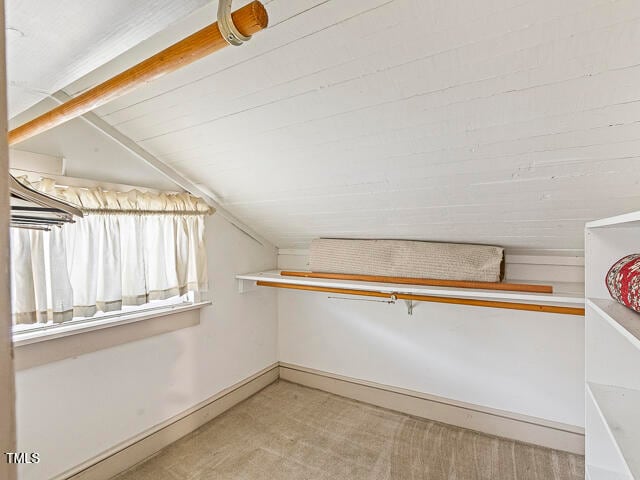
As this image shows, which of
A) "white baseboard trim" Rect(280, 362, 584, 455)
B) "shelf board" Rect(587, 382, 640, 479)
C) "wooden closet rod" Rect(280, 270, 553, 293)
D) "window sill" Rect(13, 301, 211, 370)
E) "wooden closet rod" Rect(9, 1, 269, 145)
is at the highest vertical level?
"wooden closet rod" Rect(9, 1, 269, 145)

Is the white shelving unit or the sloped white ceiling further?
the white shelving unit

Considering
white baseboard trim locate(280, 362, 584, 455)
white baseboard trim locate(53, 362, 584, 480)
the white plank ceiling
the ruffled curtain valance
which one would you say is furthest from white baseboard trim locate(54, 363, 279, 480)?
the white plank ceiling

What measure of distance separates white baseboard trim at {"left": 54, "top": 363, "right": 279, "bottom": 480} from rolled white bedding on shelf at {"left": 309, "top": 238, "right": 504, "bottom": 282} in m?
1.09

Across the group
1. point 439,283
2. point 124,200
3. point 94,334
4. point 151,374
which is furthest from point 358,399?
point 124,200

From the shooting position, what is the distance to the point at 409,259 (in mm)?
1943

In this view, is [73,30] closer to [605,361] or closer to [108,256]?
[108,256]

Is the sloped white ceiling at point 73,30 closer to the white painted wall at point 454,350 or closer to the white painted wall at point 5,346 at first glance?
the white painted wall at point 5,346

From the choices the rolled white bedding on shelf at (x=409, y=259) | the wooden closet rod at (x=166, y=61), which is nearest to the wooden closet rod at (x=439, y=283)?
the rolled white bedding on shelf at (x=409, y=259)

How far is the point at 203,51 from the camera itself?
57 centimetres

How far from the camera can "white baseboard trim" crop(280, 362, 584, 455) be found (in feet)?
6.08

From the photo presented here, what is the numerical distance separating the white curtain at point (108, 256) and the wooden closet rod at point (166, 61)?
697mm

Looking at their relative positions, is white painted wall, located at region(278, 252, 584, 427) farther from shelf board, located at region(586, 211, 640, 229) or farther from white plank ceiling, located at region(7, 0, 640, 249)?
shelf board, located at region(586, 211, 640, 229)

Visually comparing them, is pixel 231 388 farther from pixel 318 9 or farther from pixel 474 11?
pixel 474 11

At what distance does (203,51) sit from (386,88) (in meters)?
0.66
